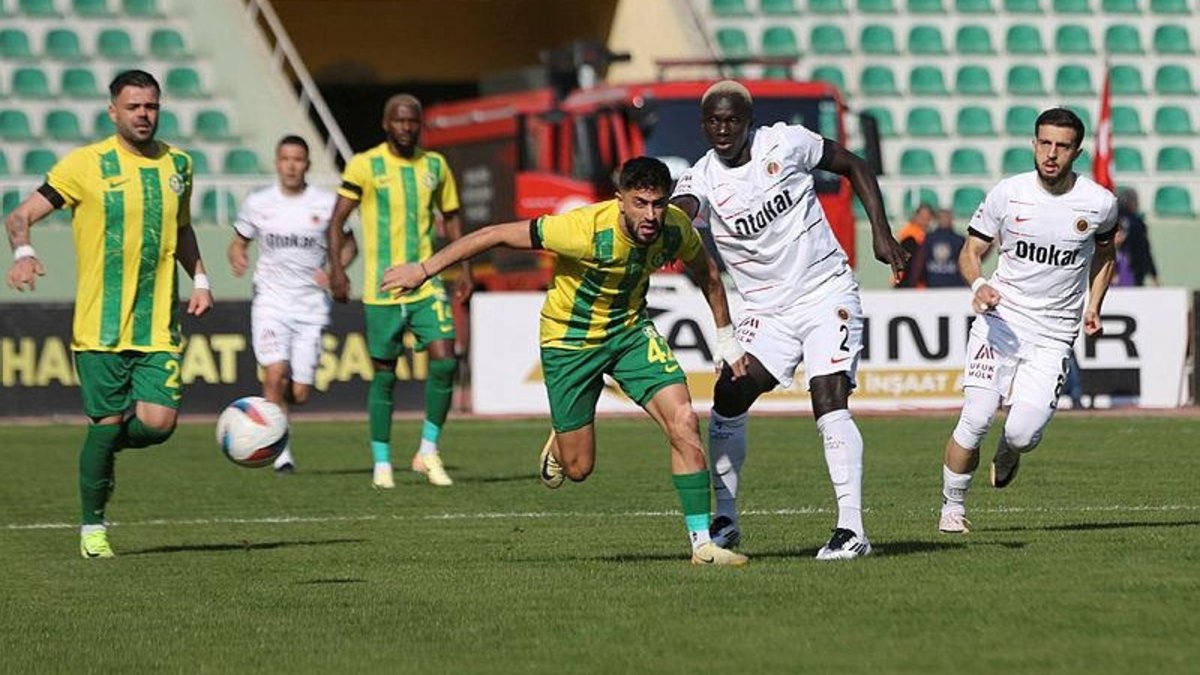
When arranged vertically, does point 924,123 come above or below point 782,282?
above

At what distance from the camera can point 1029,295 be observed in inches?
464

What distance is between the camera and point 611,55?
29.8 meters

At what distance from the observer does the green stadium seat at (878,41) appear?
113 feet

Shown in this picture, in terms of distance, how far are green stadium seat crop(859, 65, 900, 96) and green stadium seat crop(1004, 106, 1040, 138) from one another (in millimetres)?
1583

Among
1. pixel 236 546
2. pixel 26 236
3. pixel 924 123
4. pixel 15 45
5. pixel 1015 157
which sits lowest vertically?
pixel 236 546

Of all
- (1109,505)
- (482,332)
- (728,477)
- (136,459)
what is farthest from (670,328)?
(728,477)

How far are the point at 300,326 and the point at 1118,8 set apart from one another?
20.6 metres

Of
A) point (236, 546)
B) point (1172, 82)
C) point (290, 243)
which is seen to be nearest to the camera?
point (236, 546)

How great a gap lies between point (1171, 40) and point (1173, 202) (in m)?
3.31

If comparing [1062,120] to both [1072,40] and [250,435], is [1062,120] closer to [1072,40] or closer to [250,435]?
[250,435]

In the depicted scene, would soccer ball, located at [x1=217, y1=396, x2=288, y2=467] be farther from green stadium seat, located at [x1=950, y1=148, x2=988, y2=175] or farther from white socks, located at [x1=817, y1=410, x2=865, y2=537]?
green stadium seat, located at [x1=950, y1=148, x2=988, y2=175]

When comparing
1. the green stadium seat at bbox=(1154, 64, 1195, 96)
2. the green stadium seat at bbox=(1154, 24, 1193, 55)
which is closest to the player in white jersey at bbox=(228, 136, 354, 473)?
the green stadium seat at bbox=(1154, 64, 1195, 96)

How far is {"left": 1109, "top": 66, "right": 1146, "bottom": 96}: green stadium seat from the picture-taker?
3478cm

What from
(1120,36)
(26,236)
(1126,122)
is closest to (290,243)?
(26,236)
